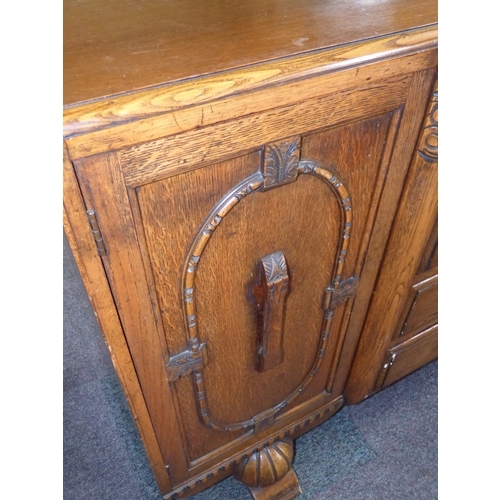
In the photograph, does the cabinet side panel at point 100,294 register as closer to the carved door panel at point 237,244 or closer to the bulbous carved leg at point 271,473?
the carved door panel at point 237,244

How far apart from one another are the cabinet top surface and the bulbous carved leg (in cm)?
78

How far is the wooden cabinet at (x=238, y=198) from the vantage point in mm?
439

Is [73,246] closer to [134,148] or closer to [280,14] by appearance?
[134,148]

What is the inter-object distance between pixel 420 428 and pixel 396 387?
12 cm

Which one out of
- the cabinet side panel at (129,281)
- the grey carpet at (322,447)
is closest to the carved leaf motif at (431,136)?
the cabinet side panel at (129,281)

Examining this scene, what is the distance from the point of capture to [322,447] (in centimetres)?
117

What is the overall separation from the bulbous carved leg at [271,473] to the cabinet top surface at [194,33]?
30.9 inches

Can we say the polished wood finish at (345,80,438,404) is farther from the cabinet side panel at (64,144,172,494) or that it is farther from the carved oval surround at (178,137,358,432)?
the cabinet side panel at (64,144,172,494)

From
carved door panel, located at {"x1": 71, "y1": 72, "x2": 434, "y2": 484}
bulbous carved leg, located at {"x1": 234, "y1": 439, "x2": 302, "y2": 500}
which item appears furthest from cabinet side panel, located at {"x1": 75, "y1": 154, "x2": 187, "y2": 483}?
bulbous carved leg, located at {"x1": 234, "y1": 439, "x2": 302, "y2": 500}

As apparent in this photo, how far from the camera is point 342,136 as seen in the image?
1.82 feet

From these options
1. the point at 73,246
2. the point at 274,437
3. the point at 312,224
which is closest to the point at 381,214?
the point at 312,224

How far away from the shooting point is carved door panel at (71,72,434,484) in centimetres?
48

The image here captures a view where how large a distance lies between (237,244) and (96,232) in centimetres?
18

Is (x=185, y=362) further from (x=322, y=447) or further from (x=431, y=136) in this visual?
(x=322, y=447)
